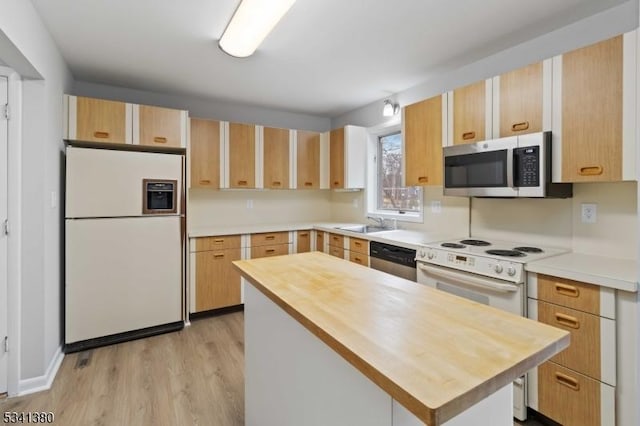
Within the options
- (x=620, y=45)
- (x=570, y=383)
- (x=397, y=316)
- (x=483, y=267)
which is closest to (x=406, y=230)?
(x=483, y=267)

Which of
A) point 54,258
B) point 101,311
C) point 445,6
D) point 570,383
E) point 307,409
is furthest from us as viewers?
point 101,311

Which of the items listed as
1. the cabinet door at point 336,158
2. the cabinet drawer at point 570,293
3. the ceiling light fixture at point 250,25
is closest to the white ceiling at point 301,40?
the ceiling light fixture at point 250,25

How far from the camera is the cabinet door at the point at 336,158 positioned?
3.99 m

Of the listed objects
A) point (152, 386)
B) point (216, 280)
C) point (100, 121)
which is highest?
point (100, 121)

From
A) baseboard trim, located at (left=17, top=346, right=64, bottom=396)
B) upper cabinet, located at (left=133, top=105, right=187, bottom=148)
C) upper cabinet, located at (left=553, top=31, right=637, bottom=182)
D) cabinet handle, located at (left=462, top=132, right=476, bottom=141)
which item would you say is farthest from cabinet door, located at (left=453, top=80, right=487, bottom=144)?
baseboard trim, located at (left=17, top=346, right=64, bottom=396)

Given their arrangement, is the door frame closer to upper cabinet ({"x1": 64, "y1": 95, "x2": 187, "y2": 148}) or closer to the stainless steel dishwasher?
upper cabinet ({"x1": 64, "y1": 95, "x2": 187, "y2": 148})

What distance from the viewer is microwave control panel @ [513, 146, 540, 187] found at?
2.02 metres

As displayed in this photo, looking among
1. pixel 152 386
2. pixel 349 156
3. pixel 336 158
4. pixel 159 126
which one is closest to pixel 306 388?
pixel 152 386

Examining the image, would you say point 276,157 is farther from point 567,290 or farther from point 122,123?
point 567,290

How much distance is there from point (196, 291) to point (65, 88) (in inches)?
84.2

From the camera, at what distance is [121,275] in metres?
2.81

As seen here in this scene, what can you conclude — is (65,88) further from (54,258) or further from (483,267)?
(483,267)

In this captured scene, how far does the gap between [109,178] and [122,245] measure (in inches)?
23.0

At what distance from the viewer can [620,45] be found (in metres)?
1.69
